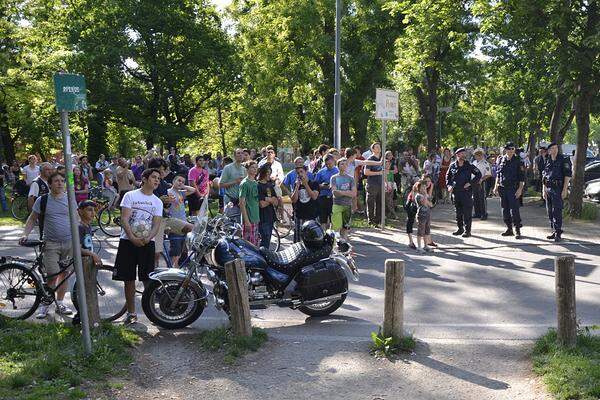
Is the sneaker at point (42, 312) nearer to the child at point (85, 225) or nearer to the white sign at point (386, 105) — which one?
the child at point (85, 225)

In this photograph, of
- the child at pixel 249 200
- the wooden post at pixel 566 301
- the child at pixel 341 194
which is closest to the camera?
the wooden post at pixel 566 301

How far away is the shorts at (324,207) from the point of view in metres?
11.2

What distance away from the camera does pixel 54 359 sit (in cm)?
566

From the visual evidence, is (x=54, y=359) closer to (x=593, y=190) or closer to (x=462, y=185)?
(x=462, y=185)

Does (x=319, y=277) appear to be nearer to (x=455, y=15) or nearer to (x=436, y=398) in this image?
(x=436, y=398)

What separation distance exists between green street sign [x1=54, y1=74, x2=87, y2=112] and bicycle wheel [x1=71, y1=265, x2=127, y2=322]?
207 cm

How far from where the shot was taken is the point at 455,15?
16.7 meters

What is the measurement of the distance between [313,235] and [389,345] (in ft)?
5.33

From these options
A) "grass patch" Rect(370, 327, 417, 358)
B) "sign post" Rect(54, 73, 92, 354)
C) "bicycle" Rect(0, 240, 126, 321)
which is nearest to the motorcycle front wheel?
"bicycle" Rect(0, 240, 126, 321)

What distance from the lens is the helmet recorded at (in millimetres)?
7180

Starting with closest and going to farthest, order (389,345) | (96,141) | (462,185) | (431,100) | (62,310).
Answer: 1. (389,345)
2. (62,310)
3. (462,185)
4. (431,100)
5. (96,141)

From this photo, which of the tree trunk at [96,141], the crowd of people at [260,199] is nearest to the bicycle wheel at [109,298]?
the crowd of people at [260,199]

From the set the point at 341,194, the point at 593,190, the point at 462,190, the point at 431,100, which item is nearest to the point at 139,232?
the point at 341,194

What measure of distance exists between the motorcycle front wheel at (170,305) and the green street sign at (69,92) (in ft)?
7.17
